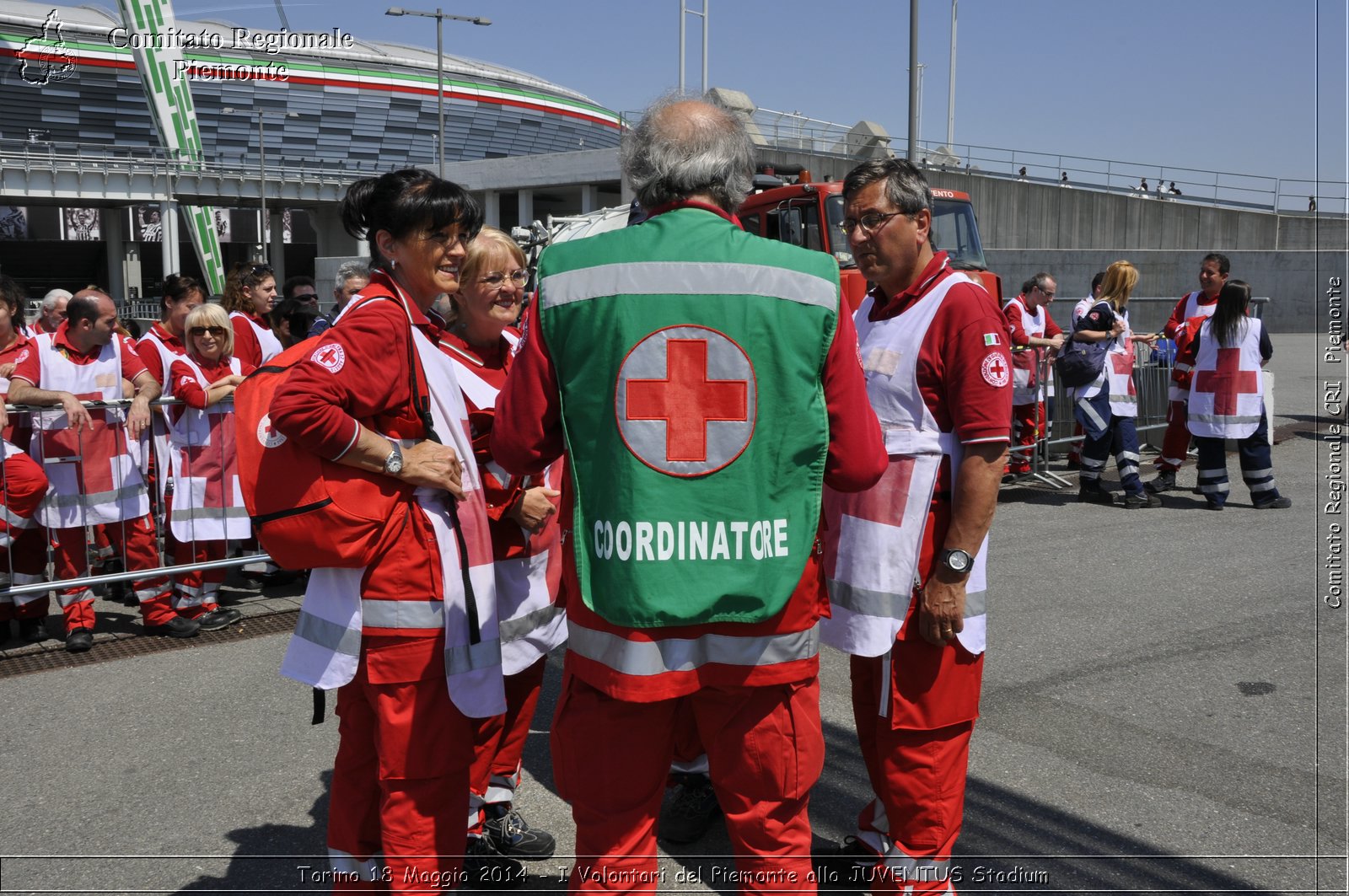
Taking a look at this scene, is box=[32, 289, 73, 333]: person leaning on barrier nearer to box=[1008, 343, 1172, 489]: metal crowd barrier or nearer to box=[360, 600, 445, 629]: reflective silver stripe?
box=[360, 600, 445, 629]: reflective silver stripe

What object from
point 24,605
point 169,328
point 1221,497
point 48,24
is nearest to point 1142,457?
point 1221,497

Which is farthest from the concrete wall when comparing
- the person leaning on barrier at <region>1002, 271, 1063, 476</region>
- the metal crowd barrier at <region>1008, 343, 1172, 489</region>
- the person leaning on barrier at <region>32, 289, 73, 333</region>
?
the person leaning on barrier at <region>32, 289, 73, 333</region>

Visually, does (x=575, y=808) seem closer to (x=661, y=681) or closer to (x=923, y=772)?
(x=661, y=681)

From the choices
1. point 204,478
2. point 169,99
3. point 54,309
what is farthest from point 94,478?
point 169,99

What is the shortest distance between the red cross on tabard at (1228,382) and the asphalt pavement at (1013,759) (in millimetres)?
2577

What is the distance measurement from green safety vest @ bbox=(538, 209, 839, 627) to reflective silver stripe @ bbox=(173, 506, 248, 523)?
16.2 ft

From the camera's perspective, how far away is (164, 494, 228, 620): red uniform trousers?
6.23 m

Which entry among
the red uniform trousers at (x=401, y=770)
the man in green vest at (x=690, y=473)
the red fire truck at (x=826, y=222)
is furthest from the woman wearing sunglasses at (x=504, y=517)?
the red fire truck at (x=826, y=222)

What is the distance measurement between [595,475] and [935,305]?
1.23 m

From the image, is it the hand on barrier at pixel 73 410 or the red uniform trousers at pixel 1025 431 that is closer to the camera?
the hand on barrier at pixel 73 410

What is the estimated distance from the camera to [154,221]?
6425cm

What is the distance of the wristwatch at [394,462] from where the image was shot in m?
2.65

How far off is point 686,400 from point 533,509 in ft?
3.46

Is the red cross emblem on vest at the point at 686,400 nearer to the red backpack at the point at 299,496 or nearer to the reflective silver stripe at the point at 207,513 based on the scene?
the red backpack at the point at 299,496
